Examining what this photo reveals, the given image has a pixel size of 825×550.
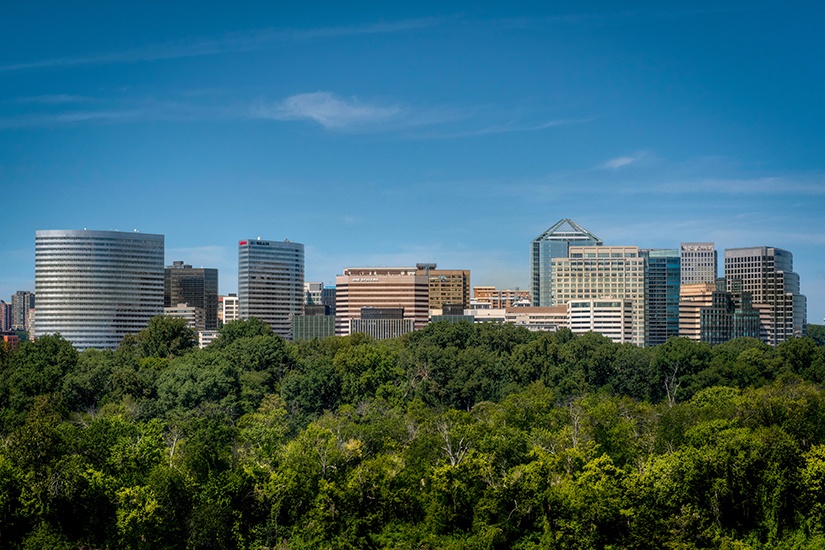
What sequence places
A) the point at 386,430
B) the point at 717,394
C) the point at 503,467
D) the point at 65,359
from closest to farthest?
the point at 503,467 < the point at 386,430 < the point at 717,394 < the point at 65,359

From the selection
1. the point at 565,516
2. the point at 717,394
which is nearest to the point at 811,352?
the point at 717,394

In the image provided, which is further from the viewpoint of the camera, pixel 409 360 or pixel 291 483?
pixel 409 360

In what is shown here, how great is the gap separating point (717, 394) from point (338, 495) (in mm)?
36989

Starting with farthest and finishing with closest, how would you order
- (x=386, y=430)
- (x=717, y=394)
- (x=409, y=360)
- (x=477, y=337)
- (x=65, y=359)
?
(x=477, y=337)
(x=409, y=360)
(x=65, y=359)
(x=717, y=394)
(x=386, y=430)

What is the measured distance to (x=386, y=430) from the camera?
63.1 metres

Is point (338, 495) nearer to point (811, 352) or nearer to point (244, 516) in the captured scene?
point (244, 516)

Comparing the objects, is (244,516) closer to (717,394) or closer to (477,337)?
(717,394)

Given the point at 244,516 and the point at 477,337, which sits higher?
the point at 477,337

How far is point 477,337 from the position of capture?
12150 centimetres

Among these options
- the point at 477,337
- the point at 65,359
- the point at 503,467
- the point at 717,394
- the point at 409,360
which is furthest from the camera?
the point at 477,337

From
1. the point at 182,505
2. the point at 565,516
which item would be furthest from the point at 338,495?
the point at 565,516

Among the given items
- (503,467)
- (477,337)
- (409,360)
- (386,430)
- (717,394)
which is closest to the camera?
(503,467)

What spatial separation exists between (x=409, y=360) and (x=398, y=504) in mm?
49445

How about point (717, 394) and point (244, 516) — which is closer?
point (244, 516)
